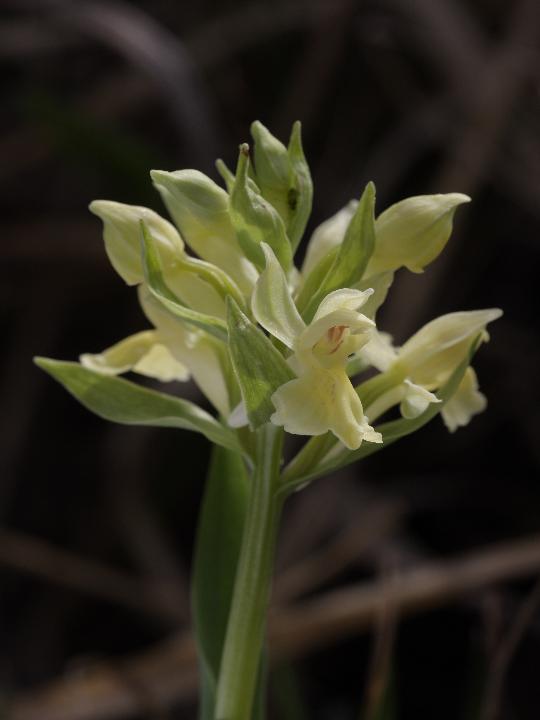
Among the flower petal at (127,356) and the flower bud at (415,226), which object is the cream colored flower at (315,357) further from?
the flower petal at (127,356)

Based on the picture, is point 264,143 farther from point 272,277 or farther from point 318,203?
point 318,203

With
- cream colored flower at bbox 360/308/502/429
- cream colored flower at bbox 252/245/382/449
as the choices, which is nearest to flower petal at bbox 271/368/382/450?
cream colored flower at bbox 252/245/382/449

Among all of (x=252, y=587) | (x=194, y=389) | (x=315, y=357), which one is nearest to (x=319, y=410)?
(x=315, y=357)

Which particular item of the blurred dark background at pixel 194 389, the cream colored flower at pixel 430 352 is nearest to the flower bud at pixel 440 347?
the cream colored flower at pixel 430 352

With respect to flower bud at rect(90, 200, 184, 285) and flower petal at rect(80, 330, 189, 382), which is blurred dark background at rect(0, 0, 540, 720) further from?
flower bud at rect(90, 200, 184, 285)

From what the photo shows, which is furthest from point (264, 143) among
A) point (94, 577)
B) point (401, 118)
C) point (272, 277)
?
point (401, 118)

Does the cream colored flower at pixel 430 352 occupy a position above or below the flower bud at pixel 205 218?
below

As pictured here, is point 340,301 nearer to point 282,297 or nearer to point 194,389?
point 282,297
